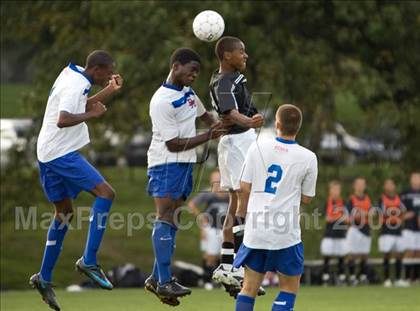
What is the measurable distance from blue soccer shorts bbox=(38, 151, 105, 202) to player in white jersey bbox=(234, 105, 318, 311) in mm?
2506

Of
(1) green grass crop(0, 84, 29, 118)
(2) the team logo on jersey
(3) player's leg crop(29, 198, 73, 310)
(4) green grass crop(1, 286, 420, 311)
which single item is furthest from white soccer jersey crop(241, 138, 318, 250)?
(1) green grass crop(0, 84, 29, 118)

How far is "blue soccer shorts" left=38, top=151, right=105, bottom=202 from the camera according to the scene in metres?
13.1

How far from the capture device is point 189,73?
43.1ft

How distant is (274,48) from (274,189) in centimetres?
1346

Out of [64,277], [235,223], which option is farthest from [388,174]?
[235,223]

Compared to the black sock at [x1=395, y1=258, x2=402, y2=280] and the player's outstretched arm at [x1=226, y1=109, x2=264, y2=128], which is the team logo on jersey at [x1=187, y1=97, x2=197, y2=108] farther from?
the black sock at [x1=395, y1=258, x2=402, y2=280]

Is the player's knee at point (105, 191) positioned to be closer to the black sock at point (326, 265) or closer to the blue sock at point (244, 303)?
the blue sock at point (244, 303)

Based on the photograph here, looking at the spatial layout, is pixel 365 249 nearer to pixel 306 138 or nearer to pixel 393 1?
pixel 306 138

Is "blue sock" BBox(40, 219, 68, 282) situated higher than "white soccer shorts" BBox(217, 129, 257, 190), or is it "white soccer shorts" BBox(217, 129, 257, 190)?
"white soccer shorts" BBox(217, 129, 257, 190)

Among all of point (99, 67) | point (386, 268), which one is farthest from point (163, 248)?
point (386, 268)

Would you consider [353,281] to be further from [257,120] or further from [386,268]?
[257,120]

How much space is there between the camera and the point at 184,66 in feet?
43.1

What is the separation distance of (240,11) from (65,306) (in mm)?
8712

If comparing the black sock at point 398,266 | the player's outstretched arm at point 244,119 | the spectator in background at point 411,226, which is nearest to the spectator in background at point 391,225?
the black sock at point 398,266
